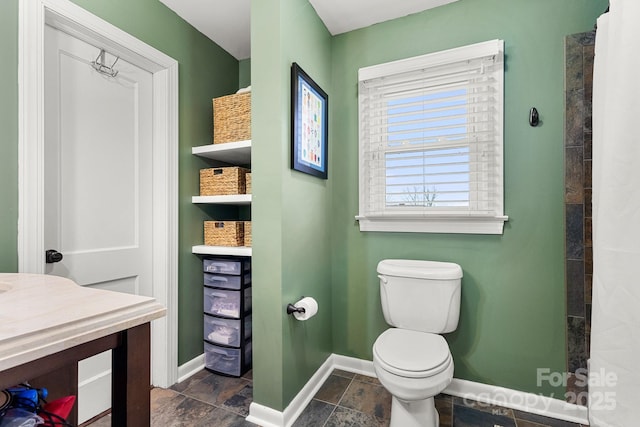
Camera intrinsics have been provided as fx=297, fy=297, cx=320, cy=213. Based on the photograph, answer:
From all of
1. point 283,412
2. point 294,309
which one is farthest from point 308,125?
point 283,412

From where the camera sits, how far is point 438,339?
1.55m

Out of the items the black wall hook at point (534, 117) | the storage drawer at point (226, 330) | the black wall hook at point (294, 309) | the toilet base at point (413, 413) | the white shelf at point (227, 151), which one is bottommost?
the toilet base at point (413, 413)

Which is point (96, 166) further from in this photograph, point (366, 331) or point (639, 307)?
point (639, 307)

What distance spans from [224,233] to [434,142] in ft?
4.86

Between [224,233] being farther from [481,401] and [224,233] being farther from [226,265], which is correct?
[481,401]

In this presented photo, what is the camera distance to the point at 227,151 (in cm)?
197

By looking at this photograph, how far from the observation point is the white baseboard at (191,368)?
1.95 meters

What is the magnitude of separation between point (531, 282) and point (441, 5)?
1741 millimetres

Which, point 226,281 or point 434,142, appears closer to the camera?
point 434,142

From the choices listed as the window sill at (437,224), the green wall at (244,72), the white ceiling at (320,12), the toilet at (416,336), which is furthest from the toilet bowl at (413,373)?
the green wall at (244,72)

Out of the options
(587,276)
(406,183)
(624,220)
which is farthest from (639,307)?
(406,183)

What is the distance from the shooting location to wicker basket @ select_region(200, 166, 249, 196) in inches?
75.8

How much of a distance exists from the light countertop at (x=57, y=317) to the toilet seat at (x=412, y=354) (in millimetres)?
1024

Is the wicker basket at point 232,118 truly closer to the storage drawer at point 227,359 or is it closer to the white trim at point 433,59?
the white trim at point 433,59
